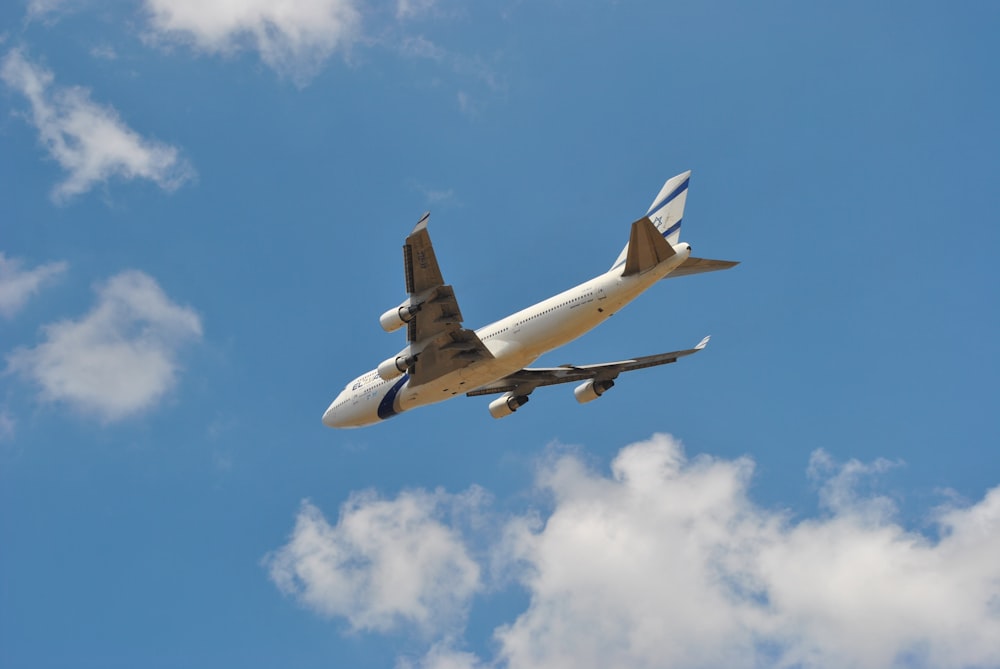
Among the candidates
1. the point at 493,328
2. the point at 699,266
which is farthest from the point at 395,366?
the point at 699,266

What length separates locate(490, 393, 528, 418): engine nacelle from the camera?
54.9 m

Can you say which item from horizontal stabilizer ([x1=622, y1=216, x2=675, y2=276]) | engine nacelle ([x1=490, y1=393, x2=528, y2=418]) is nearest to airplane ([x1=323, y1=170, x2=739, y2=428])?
horizontal stabilizer ([x1=622, y1=216, x2=675, y2=276])

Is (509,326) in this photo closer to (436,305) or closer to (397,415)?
(436,305)

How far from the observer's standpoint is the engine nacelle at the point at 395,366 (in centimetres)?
4678

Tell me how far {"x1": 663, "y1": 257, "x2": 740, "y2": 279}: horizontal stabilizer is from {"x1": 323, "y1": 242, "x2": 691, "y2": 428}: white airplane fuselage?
1.31 m

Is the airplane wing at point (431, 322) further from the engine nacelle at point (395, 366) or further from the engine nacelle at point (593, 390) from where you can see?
the engine nacelle at point (593, 390)

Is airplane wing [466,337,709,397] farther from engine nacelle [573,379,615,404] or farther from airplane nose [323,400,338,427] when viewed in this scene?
airplane nose [323,400,338,427]

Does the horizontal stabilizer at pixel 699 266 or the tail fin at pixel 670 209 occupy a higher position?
the tail fin at pixel 670 209

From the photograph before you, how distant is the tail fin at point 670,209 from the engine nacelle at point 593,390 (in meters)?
7.28

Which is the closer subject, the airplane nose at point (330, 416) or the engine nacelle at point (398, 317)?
the engine nacelle at point (398, 317)

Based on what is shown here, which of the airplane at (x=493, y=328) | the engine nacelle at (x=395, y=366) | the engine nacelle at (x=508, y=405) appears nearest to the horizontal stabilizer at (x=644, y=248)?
the airplane at (x=493, y=328)

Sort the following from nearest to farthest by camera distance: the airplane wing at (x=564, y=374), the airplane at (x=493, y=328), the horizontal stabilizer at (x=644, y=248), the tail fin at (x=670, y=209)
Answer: the horizontal stabilizer at (x=644, y=248) < the airplane at (x=493, y=328) < the tail fin at (x=670, y=209) < the airplane wing at (x=564, y=374)

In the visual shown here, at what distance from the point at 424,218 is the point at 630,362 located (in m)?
16.7

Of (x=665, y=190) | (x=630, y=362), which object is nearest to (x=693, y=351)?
(x=630, y=362)
